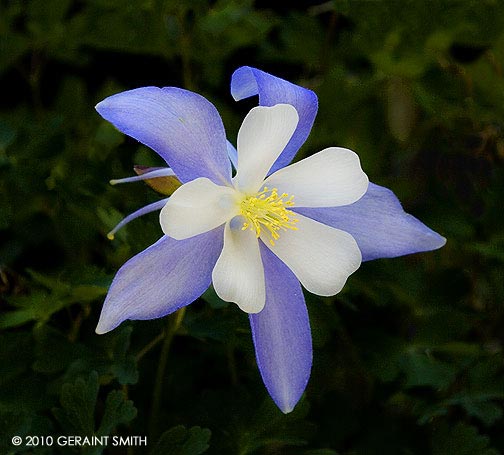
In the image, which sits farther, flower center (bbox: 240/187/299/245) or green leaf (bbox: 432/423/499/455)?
green leaf (bbox: 432/423/499/455)

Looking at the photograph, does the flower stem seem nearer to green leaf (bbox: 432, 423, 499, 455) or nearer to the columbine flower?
the columbine flower

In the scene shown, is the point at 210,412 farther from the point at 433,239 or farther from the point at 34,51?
the point at 34,51

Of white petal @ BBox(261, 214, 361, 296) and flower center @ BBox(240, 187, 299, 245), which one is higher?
flower center @ BBox(240, 187, 299, 245)

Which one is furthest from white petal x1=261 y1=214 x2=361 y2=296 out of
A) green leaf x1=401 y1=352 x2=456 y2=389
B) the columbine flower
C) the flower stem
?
green leaf x1=401 y1=352 x2=456 y2=389

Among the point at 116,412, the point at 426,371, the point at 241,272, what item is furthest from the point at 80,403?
the point at 426,371

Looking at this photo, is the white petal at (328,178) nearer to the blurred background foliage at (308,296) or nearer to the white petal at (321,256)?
the white petal at (321,256)

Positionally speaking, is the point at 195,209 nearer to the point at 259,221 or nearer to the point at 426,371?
the point at 259,221

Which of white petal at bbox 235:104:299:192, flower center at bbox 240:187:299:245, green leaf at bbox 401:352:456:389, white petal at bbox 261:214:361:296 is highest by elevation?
white petal at bbox 235:104:299:192
